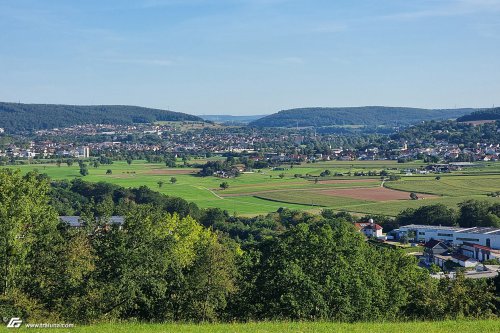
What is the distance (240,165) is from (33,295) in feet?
340

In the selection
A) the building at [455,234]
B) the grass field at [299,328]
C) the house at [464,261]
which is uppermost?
the grass field at [299,328]

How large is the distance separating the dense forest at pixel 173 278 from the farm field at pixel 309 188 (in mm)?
44107

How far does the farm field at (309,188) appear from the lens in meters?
70.9

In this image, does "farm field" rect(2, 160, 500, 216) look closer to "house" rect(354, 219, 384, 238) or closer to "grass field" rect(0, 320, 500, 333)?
"house" rect(354, 219, 384, 238)

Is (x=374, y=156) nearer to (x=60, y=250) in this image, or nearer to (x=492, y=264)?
(x=492, y=264)

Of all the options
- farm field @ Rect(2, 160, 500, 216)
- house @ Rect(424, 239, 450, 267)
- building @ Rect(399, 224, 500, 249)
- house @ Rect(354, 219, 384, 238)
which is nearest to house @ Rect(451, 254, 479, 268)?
house @ Rect(424, 239, 450, 267)

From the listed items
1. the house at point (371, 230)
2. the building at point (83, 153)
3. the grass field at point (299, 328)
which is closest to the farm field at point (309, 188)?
the house at point (371, 230)

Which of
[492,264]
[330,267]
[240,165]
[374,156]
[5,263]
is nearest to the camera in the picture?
[5,263]

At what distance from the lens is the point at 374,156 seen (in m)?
149

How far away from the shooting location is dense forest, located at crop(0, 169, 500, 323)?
1734cm

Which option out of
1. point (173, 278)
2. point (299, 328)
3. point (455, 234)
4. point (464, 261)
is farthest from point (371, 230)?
point (299, 328)

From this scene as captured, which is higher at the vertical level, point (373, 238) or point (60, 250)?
point (60, 250)

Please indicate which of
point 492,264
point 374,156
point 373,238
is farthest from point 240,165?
point 492,264

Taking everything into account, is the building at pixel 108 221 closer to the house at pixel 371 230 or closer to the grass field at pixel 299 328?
the grass field at pixel 299 328
